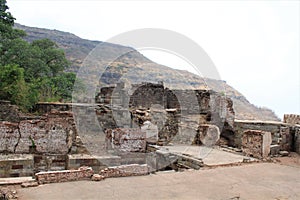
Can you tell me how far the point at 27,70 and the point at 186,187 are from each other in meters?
21.2

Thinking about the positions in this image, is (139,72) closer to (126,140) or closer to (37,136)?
(126,140)

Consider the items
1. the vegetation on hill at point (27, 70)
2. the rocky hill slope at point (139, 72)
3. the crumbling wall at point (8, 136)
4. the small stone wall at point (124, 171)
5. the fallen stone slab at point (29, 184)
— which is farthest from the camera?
the rocky hill slope at point (139, 72)

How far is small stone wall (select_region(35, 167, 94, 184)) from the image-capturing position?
16.1ft

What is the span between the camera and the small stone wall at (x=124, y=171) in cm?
548

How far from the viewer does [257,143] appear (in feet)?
26.5

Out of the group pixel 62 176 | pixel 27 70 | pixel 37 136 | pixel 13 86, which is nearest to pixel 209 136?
pixel 37 136

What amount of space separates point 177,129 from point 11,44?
1736 cm

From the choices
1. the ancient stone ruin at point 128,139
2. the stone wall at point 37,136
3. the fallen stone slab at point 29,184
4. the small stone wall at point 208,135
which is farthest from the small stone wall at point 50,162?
the small stone wall at point 208,135

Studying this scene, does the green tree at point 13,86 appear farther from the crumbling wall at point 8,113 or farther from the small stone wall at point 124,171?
the small stone wall at point 124,171

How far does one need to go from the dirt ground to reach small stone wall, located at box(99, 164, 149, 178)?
0.16 metres

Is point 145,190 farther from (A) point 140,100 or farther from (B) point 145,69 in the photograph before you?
(B) point 145,69

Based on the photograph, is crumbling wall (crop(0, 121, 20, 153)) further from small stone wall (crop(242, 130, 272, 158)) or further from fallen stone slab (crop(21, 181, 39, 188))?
small stone wall (crop(242, 130, 272, 158))

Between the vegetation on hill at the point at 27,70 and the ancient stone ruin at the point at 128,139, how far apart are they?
1926 mm

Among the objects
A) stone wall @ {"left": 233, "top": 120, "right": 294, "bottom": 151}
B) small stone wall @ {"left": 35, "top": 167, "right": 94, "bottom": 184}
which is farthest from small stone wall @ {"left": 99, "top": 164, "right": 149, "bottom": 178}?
stone wall @ {"left": 233, "top": 120, "right": 294, "bottom": 151}
